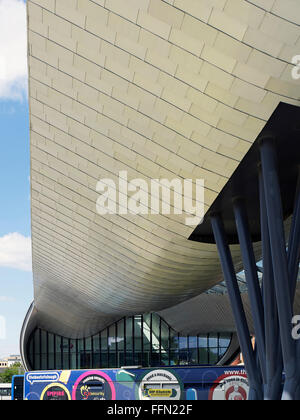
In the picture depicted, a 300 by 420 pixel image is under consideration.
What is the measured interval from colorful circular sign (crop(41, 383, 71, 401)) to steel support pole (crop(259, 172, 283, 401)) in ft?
35.5

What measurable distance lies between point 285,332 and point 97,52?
5.75 metres

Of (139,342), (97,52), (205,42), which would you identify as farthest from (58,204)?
(139,342)

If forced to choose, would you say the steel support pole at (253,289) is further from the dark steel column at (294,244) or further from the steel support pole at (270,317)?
the dark steel column at (294,244)

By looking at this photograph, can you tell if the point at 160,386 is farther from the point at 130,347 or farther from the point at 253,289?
the point at 130,347

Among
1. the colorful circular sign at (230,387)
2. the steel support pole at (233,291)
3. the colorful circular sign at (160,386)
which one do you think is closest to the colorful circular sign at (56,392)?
the colorful circular sign at (160,386)

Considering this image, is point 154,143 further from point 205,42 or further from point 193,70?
point 205,42

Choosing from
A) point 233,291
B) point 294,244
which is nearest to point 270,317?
point 294,244

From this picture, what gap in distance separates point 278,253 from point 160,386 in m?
10.7

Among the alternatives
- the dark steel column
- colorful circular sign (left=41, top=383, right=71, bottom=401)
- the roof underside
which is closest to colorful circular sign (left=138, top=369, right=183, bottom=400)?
colorful circular sign (left=41, top=383, right=71, bottom=401)

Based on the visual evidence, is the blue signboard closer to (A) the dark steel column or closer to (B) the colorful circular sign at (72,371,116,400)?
(B) the colorful circular sign at (72,371,116,400)

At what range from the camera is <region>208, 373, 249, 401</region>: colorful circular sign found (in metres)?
18.0

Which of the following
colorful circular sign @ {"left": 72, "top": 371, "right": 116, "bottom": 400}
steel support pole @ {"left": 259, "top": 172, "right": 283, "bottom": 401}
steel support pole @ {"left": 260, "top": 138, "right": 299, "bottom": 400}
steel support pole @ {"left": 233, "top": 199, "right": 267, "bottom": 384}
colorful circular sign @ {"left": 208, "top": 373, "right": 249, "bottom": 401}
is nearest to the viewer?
steel support pole @ {"left": 260, "top": 138, "right": 299, "bottom": 400}

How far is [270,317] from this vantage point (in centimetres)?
1030

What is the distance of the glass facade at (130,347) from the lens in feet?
129
